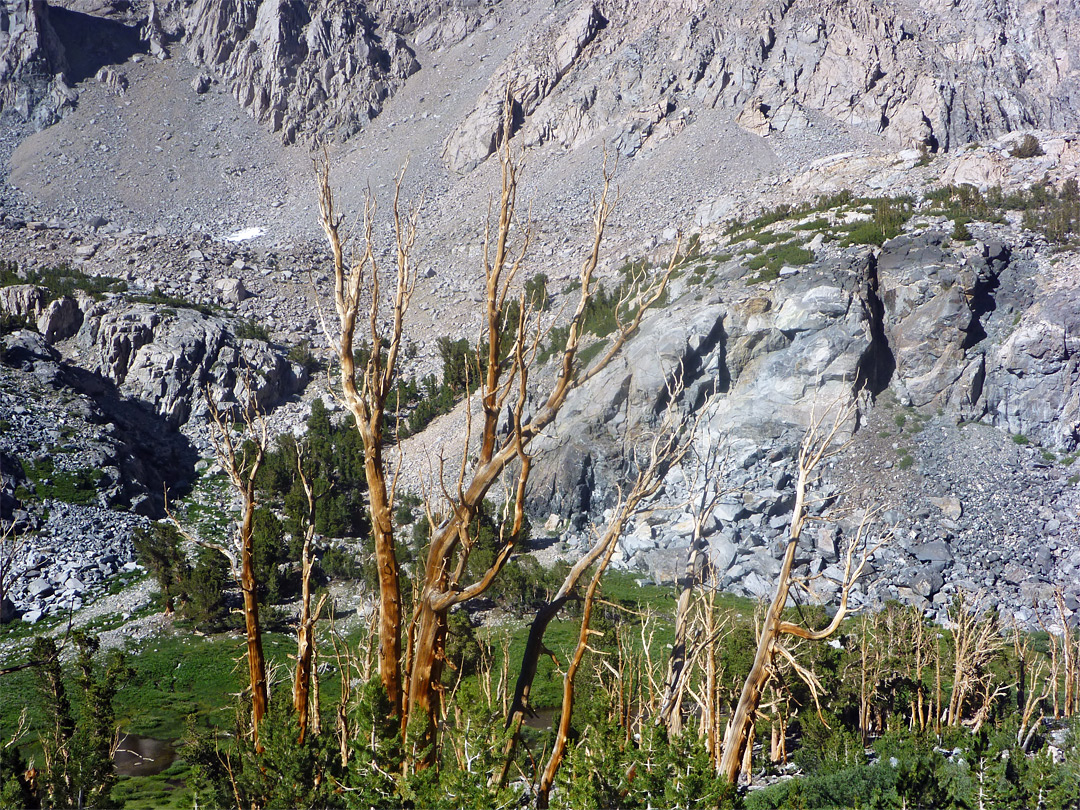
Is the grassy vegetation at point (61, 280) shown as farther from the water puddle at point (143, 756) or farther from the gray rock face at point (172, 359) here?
the water puddle at point (143, 756)

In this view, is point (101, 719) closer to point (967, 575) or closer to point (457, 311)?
point (967, 575)

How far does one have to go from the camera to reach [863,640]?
63.6 feet

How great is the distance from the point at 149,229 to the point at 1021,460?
72959 mm

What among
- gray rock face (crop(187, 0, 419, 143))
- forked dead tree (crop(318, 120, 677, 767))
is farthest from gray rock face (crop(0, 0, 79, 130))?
forked dead tree (crop(318, 120, 677, 767))

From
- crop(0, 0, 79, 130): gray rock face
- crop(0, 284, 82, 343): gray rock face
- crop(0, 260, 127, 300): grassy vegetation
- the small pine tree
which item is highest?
crop(0, 0, 79, 130): gray rock face

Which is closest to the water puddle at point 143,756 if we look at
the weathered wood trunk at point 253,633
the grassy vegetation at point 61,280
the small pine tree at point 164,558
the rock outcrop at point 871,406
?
the small pine tree at point 164,558

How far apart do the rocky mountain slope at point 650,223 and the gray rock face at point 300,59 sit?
16.6 inches

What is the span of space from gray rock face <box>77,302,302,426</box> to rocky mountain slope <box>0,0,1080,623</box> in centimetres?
22

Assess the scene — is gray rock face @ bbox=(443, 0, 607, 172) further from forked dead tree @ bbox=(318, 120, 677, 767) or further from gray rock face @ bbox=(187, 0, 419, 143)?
forked dead tree @ bbox=(318, 120, 677, 767)

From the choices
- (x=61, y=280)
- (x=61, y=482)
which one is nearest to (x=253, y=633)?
(x=61, y=482)

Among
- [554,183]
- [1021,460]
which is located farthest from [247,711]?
[554,183]

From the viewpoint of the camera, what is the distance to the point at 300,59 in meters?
89.0

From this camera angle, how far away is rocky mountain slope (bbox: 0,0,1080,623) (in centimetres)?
3588

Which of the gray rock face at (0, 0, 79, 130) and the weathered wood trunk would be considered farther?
the gray rock face at (0, 0, 79, 130)
